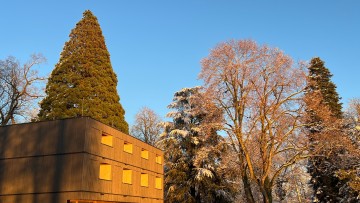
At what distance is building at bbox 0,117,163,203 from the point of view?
2062 centimetres

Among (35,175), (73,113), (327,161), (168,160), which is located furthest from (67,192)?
(327,161)

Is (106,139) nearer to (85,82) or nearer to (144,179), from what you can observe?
(144,179)

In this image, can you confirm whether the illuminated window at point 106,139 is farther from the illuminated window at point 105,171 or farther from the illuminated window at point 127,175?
the illuminated window at point 127,175

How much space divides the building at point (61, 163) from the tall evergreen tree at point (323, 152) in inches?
592

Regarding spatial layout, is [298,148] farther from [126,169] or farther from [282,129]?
[126,169]

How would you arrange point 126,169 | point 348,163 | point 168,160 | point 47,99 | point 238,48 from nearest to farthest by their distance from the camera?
point 126,169
point 238,48
point 348,163
point 47,99
point 168,160

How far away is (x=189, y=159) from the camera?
3612 centimetres

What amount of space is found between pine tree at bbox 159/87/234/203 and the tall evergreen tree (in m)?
8.20

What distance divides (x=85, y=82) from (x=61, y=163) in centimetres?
1348

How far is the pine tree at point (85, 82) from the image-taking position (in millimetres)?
32250

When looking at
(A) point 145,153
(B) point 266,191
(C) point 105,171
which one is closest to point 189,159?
(A) point 145,153

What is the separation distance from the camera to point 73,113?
103 ft

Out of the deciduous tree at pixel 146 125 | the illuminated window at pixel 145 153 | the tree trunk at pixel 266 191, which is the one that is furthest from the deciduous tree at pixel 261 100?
the deciduous tree at pixel 146 125

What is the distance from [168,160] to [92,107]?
9675 mm
